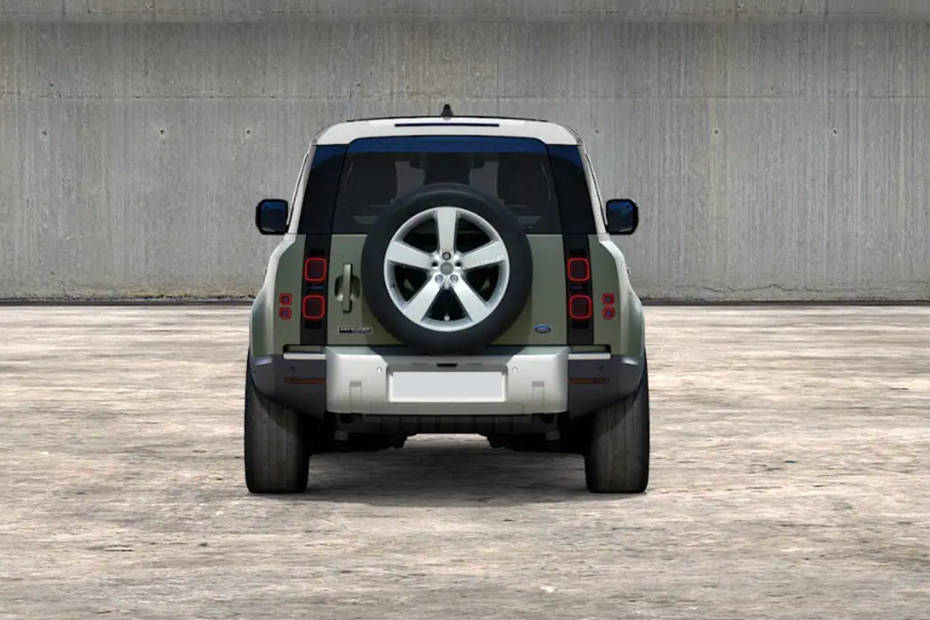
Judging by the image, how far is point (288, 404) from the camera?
27.3 ft

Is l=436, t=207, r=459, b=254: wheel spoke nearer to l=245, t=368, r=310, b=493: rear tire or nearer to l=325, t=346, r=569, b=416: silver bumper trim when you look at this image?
l=325, t=346, r=569, b=416: silver bumper trim

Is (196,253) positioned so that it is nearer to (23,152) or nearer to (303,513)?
(23,152)

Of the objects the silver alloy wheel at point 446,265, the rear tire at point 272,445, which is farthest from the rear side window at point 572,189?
the rear tire at point 272,445

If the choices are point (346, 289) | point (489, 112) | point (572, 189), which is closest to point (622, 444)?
point (572, 189)

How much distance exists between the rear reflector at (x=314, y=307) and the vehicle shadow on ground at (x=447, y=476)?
95 cm

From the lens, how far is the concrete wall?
29.4 m

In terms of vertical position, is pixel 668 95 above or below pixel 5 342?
above

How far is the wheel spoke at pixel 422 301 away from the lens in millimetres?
8062

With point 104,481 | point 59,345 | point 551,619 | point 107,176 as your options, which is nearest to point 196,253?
point 107,176

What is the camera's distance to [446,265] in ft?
26.4

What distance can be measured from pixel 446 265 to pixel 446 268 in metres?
0.01

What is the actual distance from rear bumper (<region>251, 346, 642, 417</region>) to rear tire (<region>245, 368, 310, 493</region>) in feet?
1.18

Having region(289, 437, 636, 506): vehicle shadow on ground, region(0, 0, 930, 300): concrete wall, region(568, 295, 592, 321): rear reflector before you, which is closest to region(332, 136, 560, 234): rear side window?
region(568, 295, 592, 321): rear reflector

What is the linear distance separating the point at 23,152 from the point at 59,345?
10.9 m
